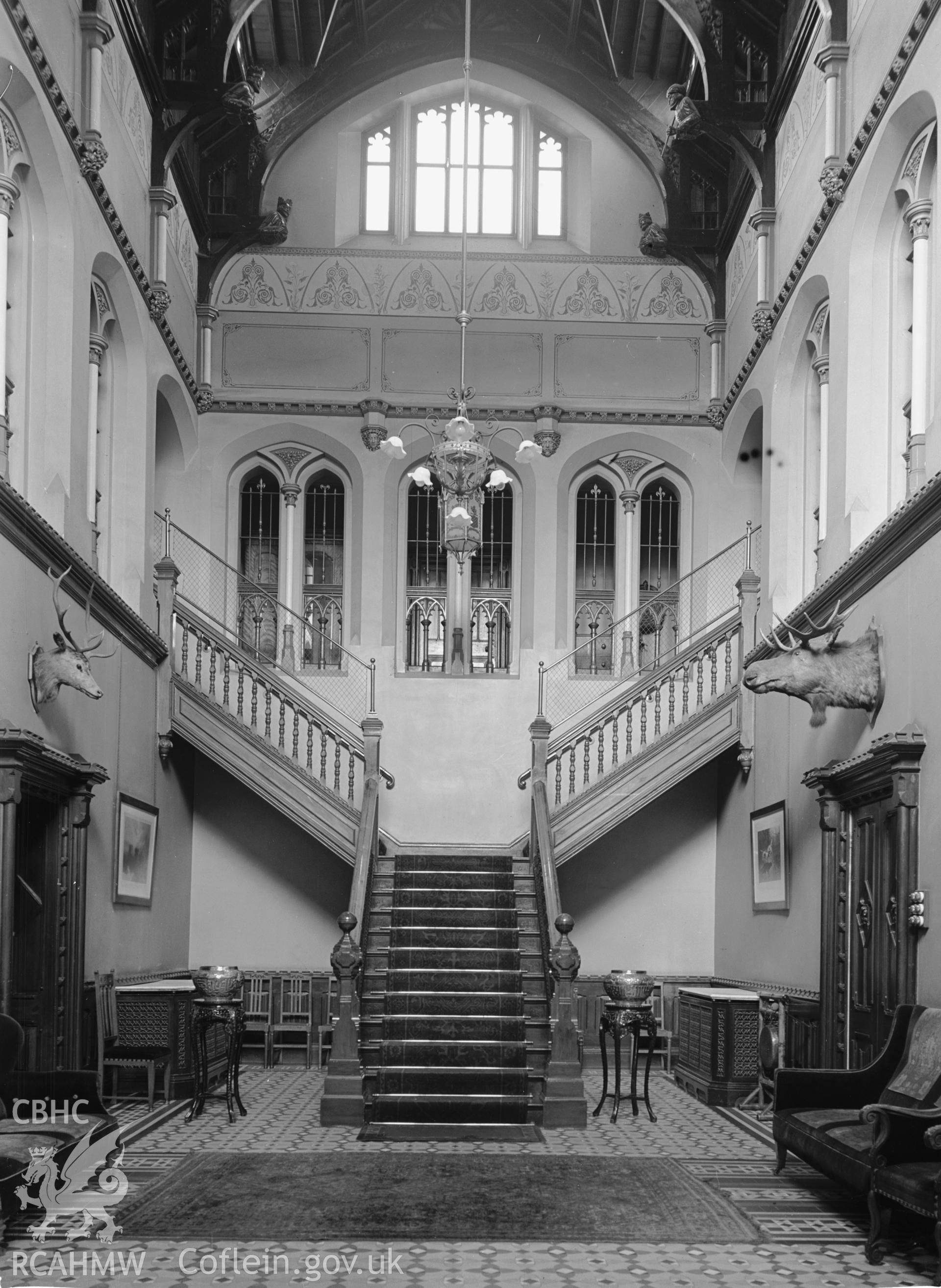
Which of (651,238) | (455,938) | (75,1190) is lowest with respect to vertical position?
(75,1190)

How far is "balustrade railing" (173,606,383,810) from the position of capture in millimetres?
14367

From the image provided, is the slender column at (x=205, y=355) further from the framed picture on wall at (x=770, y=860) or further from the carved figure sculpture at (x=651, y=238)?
the framed picture on wall at (x=770, y=860)

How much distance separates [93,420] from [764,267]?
6415 millimetres

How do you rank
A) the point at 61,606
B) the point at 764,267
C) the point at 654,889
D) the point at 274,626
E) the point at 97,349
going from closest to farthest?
the point at 61,606
the point at 97,349
the point at 764,267
the point at 654,889
the point at 274,626

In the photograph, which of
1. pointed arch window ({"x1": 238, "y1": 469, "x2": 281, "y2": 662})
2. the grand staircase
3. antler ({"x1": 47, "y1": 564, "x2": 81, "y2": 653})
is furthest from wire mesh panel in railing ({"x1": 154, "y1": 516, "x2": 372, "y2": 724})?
antler ({"x1": 47, "y1": 564, "x2": 81, "y2": 653})

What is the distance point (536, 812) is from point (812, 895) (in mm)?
2939

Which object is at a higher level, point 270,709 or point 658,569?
point 658,569

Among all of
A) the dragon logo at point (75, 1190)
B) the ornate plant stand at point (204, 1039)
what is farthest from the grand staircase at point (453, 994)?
the dragon logo at point (75, 1190)

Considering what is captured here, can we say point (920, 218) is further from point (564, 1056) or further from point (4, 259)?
point (564, 1056)

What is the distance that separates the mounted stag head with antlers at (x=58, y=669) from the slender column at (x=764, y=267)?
284 inches

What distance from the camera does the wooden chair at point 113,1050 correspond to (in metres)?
11.0

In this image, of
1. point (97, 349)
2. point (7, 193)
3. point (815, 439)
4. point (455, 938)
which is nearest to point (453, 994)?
point (455, 938)

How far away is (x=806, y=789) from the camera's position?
11914 millimetres

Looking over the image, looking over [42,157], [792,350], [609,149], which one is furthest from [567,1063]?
[609,149]
